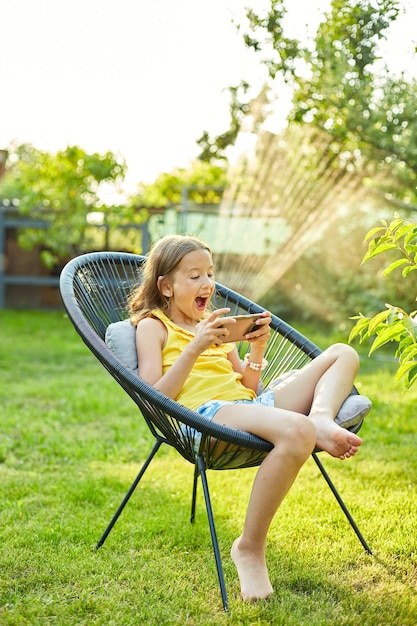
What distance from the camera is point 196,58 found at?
5.14 meters

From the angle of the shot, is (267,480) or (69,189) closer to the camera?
(267,480)

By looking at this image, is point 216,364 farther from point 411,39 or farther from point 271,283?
point 271,283

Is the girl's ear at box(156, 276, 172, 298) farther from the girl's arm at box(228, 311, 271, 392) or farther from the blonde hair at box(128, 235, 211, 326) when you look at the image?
the girl's arm at box(228, 311, 271, 392)

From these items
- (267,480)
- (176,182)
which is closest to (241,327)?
(267,480)

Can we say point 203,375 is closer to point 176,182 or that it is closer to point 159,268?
point 159,268

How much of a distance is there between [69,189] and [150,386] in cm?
619

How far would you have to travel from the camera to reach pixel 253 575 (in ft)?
5.38

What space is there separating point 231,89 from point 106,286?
97.1 inches

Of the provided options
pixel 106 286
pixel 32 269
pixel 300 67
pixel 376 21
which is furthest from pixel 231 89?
pixel 32 269

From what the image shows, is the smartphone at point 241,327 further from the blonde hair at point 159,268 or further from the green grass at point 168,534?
the green grass at point 168,534

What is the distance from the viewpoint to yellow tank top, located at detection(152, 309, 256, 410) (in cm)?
187

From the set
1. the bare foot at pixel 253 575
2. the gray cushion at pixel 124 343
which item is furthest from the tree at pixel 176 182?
the bare foot at pixel 253 575

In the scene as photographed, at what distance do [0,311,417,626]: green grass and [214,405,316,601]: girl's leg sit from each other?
61 millimetres

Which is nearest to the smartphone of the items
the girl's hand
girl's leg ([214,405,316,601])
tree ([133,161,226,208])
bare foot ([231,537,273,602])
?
the girl's hand
